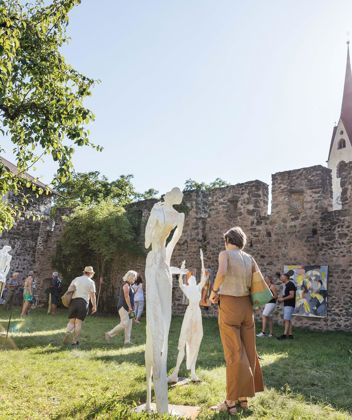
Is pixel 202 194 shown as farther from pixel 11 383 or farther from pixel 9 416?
pixel 9 416

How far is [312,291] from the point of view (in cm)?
1211

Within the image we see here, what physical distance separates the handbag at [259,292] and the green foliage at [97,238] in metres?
13.1

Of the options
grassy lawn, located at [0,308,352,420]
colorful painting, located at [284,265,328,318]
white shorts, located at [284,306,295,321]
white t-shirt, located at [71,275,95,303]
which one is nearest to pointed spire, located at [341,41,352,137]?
colorful painting, located at [284,265,328,318]

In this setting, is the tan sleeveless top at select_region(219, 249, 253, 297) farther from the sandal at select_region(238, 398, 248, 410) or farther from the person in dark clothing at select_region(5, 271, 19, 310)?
the person in dark clothing at select_region(5, 271, 19, 310)

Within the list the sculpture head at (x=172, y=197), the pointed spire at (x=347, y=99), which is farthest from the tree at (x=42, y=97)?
the pointed spire at (x=347, y=99)

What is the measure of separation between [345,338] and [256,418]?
7.49m

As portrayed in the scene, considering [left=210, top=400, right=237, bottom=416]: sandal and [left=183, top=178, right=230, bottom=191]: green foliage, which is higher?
[left=183, top=178, right=230, bottom=191]: green foliage

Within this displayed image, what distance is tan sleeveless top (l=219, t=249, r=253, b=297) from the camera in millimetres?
4355

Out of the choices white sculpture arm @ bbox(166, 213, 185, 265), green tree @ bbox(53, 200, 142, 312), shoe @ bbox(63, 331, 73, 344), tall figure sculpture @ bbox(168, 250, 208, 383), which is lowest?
shoe @ bbox(63, 331, 73, 344)

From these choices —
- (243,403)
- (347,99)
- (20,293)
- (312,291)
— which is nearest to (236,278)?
(243,403)

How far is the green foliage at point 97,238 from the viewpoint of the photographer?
17266mm

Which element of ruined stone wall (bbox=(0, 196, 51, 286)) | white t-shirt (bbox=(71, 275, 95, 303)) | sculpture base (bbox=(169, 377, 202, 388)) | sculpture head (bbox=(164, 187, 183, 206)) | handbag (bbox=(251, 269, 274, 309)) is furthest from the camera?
ruined stone wall (bbox=(0, 196, 51, 286))

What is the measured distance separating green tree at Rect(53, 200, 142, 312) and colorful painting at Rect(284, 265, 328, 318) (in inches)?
288

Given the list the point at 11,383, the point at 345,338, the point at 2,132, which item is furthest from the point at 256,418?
the point at 345,338
